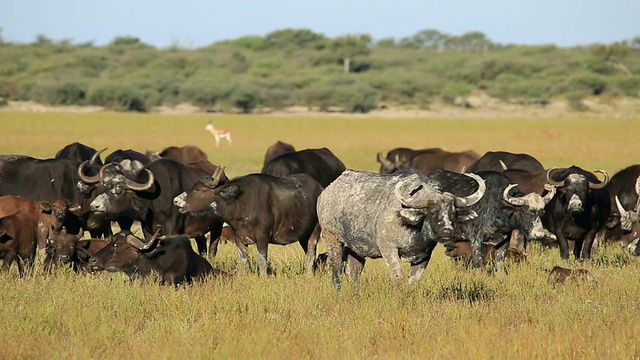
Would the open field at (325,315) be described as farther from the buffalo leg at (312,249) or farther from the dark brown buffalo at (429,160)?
the dark brown buffalo at (429,160)

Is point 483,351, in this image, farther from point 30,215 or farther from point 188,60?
point 188,60

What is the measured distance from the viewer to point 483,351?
25.8ft

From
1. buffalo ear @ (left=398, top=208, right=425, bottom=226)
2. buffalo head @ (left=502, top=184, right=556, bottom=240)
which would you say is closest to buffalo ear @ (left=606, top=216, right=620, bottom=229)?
buffalo head @ (left=502, top=184, right=556, bottom=240)

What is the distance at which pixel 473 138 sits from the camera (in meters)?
47.0

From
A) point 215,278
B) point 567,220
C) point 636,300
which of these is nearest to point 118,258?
point 215,278

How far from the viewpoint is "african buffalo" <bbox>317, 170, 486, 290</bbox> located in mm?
9328

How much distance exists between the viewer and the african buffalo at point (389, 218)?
30.6ft

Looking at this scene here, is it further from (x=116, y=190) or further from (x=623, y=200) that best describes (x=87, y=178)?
(x=623, y=200)

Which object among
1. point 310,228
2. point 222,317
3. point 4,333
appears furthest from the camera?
point 310,228

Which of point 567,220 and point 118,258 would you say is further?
point 567,220

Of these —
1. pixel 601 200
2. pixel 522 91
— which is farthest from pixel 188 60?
pixel 601 200

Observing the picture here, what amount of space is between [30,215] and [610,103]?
6447 cm

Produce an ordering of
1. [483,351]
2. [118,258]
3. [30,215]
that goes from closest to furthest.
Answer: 1. [483,351]
2. [118,258]
3. [30,215]

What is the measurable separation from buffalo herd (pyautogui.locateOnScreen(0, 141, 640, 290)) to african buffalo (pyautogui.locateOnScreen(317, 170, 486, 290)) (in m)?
0.01
